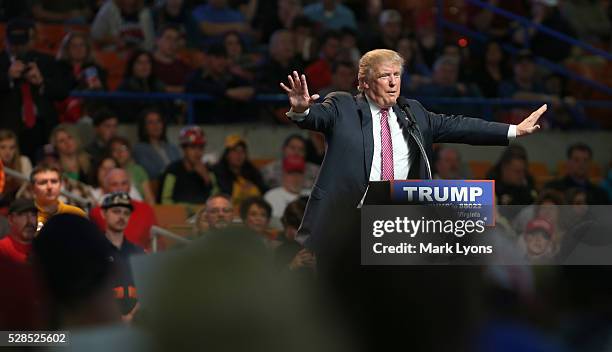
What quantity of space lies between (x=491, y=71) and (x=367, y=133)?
30.6ft

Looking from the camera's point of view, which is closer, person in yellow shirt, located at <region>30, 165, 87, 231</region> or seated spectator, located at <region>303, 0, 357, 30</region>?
person in yellow shirt, located at <region>30, 165, 87, 231</region>

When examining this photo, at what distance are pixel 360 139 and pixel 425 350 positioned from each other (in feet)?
7.74

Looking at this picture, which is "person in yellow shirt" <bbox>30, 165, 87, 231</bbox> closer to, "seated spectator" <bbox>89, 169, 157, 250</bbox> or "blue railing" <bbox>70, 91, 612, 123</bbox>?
"seated spectator" <bbox>89, 169, 157, 250</bbox>

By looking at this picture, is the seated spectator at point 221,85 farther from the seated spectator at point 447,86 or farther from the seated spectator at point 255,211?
the seated spectator at point 255,211

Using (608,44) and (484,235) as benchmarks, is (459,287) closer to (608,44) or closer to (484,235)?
(484,235)

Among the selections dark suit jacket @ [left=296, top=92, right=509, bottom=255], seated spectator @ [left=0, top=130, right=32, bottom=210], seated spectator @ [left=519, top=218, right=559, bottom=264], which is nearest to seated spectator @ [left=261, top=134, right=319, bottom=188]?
seated spectator @ [left=0, top=130, right=32, bottom=210]

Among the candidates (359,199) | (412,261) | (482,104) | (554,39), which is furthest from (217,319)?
(554,39)

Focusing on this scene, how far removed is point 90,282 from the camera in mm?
4582

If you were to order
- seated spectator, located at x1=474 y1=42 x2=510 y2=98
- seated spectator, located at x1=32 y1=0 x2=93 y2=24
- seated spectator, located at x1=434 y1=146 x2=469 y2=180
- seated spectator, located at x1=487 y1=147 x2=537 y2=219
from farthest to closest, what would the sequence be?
seated spectator, located at x1=474 y1=42 x2=510 y2=98 → seated spectator, located at x1=32 y1=0 x2=93 y2=24 → seated spectator, located at x1=434 y1=146 x2=469 y2=180 → seated spectator, located at x1=487 y1=147 x2=537 y2=219

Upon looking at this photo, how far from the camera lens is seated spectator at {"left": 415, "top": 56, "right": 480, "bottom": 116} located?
16047 millimetres

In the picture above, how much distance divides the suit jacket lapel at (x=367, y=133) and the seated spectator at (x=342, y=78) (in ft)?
Result: 23.3

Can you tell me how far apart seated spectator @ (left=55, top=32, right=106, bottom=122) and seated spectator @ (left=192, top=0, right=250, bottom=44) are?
1973 millimetres

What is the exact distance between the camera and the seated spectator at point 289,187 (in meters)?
13.5

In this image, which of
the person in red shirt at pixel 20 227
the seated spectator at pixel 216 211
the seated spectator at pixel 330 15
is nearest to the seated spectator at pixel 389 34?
the seated spectator at pixel 330 15
